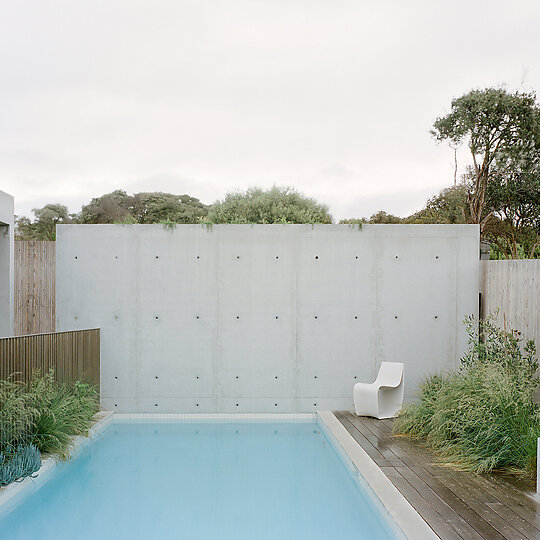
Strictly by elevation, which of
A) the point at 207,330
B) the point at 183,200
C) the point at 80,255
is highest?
the point at 183,200

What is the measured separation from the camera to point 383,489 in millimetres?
4719

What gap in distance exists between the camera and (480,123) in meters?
21.5

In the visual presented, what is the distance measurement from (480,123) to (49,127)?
46.5 ft

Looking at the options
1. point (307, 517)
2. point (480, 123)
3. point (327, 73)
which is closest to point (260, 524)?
point (307, 517)

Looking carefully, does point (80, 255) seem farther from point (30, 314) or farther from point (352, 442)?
point (352, 442)

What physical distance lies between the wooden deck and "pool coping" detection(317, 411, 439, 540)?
2.3 inches

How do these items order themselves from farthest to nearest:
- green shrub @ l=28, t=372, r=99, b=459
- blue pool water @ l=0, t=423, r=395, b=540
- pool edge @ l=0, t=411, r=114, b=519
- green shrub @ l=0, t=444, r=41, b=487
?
green shrub @ l=28, t=372, r=99, b=459
green shrub @ l=0, t=444, r=41, b=487
pool edge @ l=0, t=411, r=114, b=519
blue pool water @ l=0, t=423, r=395, b=540

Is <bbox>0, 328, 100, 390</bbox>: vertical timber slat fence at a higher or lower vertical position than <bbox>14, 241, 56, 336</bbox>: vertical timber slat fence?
lower

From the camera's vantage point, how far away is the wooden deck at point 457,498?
3803 millimetres

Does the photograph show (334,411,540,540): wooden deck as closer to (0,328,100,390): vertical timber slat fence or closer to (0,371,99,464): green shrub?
(0,371,99,464): green shrub

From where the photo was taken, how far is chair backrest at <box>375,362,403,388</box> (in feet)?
25.2

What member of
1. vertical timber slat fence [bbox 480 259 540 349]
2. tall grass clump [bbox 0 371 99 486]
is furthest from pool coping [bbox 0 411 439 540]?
vertical timber slat fence [bbox 480 259 540 349]

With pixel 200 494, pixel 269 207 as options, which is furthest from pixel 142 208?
pixel 200 494

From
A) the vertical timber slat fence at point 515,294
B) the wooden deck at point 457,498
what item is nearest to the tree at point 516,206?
the vertical timber slat fence at point 515,294
